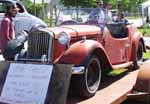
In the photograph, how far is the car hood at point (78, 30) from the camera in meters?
6.79

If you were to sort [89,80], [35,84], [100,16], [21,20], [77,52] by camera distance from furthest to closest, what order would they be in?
[21,20] → [100,16] → [89,80] → [77,52] → [35,84]

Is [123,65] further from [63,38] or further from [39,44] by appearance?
[39,44]

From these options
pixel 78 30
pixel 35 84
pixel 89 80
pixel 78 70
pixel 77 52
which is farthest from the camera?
pixel 78 30

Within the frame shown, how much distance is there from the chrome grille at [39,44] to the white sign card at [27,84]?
0.61 metres

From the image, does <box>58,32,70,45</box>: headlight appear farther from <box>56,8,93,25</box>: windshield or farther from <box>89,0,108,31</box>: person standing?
Result: <box>56,8,93,25</box>: windshield

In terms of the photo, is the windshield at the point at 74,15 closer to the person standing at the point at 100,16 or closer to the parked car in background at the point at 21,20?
the person standing at the point at 100,16

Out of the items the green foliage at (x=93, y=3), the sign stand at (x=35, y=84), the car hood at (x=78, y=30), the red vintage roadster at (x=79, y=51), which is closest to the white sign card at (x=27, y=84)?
the sign stand at (x=35, y=84)

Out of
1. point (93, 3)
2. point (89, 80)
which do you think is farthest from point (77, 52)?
point (93, 3)

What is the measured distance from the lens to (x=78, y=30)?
702 centimetres

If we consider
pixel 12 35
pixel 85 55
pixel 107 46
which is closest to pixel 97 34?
pixel 107 46

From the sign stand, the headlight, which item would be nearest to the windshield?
the headlight

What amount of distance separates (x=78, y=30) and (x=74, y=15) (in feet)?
4.67

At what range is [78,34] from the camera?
6922mm

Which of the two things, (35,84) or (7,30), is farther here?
(7,30)
